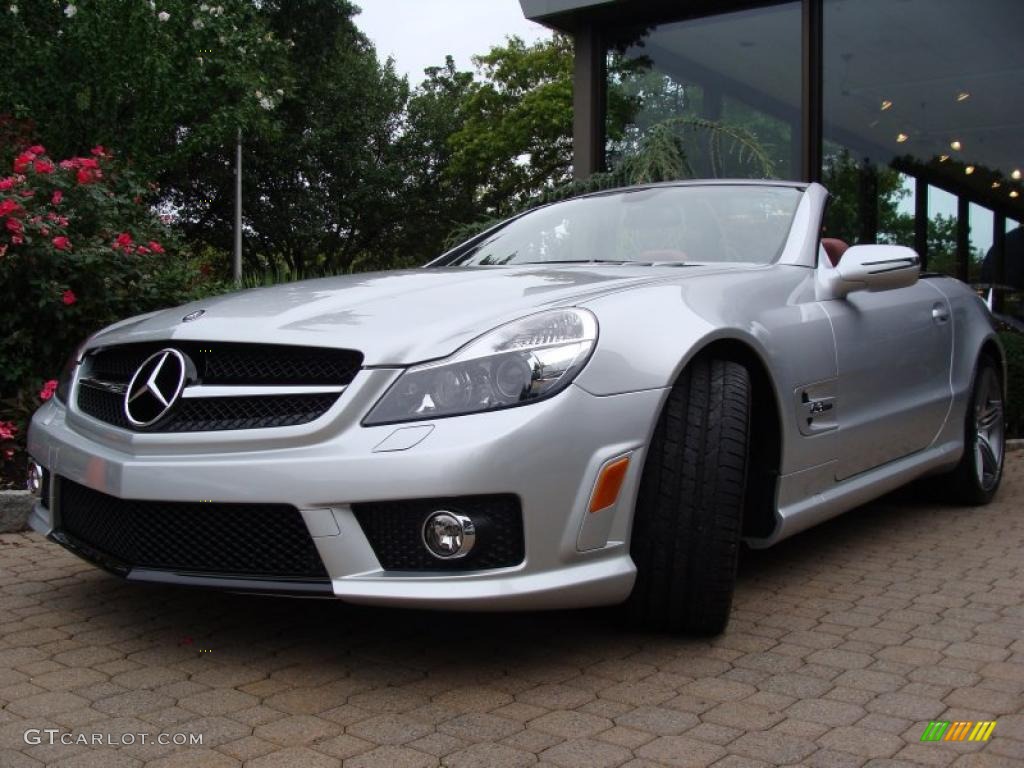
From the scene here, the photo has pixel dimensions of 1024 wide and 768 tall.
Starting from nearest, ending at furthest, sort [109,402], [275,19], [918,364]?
[109,402] < [918,364] < [275,19]

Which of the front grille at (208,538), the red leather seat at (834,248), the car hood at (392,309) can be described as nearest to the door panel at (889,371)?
the red leather seat at (834,248)

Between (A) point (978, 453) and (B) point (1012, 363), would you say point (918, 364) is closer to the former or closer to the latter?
(A) point (978, 453)

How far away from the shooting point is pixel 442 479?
255 centimetres

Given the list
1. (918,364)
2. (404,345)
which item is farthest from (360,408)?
(918,364)

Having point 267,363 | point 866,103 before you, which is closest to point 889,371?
point 267,363

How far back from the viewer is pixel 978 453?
5.20 m

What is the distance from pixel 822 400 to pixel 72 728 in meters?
2.36

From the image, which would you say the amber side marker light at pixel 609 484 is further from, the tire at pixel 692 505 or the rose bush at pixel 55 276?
the rose bush at pixel 55 276

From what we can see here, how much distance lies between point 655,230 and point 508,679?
1.99 metres

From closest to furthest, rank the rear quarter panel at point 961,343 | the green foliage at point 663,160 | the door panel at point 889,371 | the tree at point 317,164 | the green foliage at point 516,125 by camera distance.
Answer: the door panel at point 889,371, the rear quarter panel at point 961,343, the green foliage at point 663,160, the tree at point 317,164, the green foliage at point 516,125

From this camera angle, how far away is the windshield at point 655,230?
401 centimetres

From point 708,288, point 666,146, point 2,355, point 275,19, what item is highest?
point 275,19

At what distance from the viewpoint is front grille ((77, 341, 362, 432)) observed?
275cm

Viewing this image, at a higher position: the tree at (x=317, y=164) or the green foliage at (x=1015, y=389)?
the tree at (x=317, y=164)
